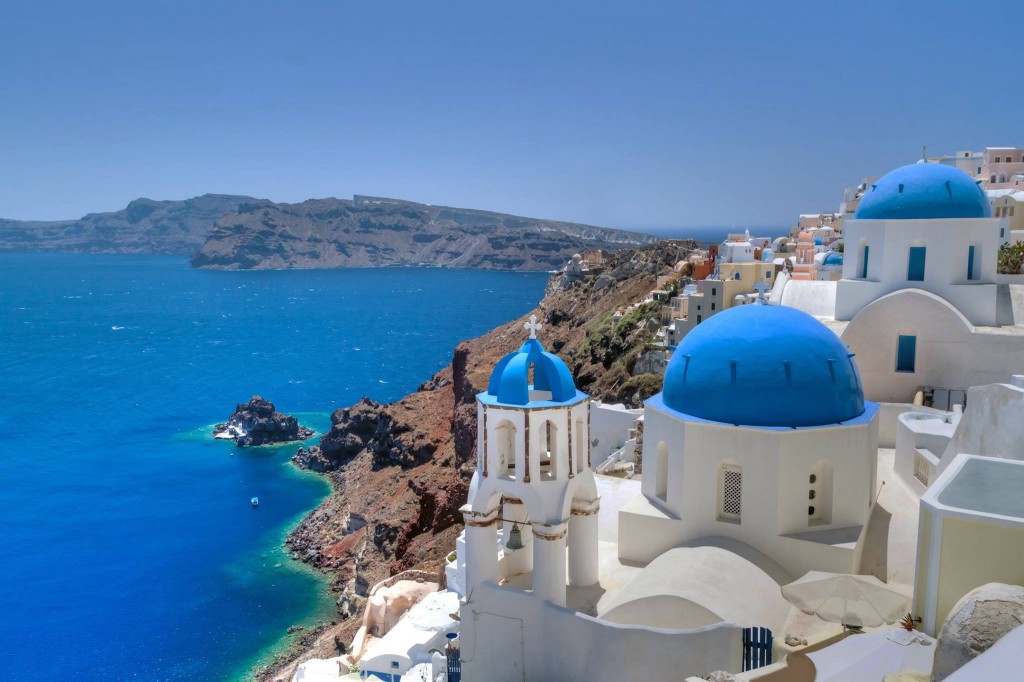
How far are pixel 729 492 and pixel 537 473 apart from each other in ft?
10.3

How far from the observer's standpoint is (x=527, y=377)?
10.7m

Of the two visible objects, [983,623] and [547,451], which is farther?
[547,451]

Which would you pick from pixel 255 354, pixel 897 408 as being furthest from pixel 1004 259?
pixel 255 354

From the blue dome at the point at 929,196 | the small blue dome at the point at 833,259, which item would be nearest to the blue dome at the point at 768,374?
the blue dome at the point at 929,196

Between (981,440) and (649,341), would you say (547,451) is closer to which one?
(981,440)

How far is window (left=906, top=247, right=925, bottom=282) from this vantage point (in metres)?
17.1

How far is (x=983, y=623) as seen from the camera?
5160 millimetres

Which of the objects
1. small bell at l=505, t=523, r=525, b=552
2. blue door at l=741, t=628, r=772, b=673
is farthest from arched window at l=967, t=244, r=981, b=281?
small bell at l=505, t=523, r=525, b=552

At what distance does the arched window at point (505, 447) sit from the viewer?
35.6 feet

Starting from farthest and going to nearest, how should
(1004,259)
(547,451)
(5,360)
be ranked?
(5,360) < (1004,259) < (547,451)

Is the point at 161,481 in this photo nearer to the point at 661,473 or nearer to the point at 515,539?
the point at 515,539

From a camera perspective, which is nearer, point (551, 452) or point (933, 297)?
point (551, 452)

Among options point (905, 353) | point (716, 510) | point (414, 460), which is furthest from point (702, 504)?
point (414, 460)

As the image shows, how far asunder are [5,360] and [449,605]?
3117 inches
